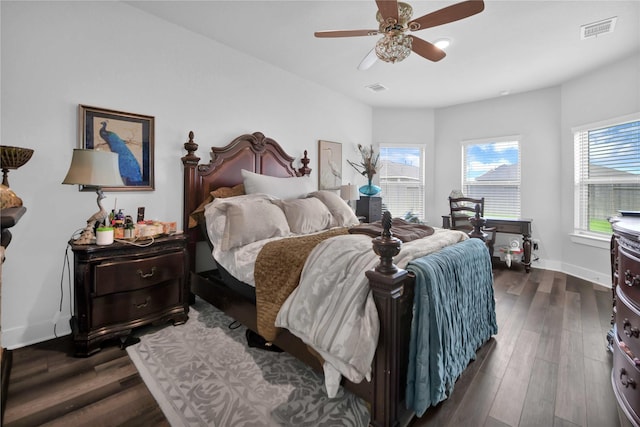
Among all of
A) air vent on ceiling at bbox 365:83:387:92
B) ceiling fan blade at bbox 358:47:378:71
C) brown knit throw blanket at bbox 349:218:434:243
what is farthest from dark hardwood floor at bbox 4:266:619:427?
air vent on ceiling at bbox 365:83:387:92

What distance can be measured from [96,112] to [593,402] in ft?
12.8

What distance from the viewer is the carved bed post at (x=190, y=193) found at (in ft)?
9.39

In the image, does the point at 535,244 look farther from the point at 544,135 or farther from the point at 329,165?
the point at 329,165

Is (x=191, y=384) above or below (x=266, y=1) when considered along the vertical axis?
below

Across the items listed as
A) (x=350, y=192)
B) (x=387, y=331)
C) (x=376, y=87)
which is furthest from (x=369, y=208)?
(x=387, y=331)

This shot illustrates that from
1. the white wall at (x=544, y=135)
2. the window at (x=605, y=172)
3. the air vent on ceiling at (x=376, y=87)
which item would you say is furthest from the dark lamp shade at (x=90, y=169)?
the window at (x=605, y=172)

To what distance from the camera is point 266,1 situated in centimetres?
242

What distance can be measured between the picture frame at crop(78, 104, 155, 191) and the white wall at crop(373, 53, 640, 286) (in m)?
3.93

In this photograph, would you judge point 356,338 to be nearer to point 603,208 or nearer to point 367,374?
point 367,374

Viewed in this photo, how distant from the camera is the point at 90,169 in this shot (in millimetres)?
1993

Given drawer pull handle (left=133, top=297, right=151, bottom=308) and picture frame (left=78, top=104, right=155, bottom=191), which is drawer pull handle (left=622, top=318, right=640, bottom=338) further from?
picture frame (left=78, top=104, right=155, bottom=191)

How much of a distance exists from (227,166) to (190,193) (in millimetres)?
515

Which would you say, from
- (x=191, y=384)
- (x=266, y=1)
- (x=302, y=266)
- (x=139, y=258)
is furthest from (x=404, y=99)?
(x=191, y=384)

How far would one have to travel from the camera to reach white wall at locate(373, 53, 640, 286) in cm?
364
